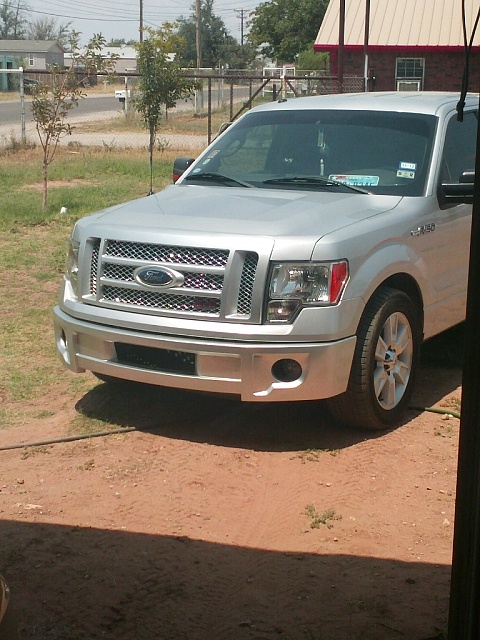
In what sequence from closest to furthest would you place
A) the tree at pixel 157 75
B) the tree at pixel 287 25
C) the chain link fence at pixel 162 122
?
the tree at pixel 157 75 → the chain link fence at pixel 162 122 → the tree at pixel 287 25

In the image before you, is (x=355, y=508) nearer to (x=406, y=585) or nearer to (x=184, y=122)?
(x=406, y=585)

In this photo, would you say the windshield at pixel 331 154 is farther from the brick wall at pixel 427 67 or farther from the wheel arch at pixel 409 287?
the brick wall at pixel 427 67

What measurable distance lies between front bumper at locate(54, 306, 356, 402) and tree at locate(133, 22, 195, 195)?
11892 mm

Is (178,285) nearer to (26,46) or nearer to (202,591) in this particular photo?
(202,591)

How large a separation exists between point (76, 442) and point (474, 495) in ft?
10.7

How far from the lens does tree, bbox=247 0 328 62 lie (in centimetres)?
5294

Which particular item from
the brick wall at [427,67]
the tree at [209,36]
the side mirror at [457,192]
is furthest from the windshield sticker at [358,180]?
the tree at [209,36]

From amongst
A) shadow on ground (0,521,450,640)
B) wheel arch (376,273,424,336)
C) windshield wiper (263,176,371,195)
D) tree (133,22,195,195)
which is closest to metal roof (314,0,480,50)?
tree (133,22,195,195)

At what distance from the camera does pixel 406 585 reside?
12.6 ft

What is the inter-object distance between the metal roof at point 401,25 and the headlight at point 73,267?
30099mm

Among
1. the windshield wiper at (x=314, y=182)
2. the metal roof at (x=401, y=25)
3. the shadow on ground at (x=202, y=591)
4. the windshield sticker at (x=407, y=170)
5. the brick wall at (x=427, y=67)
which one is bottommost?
the shadow on ground at (x=202, y=591)

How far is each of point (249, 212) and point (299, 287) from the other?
696 millimetres

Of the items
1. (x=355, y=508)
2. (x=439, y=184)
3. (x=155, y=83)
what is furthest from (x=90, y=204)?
(x=355, y=508)

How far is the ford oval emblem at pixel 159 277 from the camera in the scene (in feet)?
16.7
